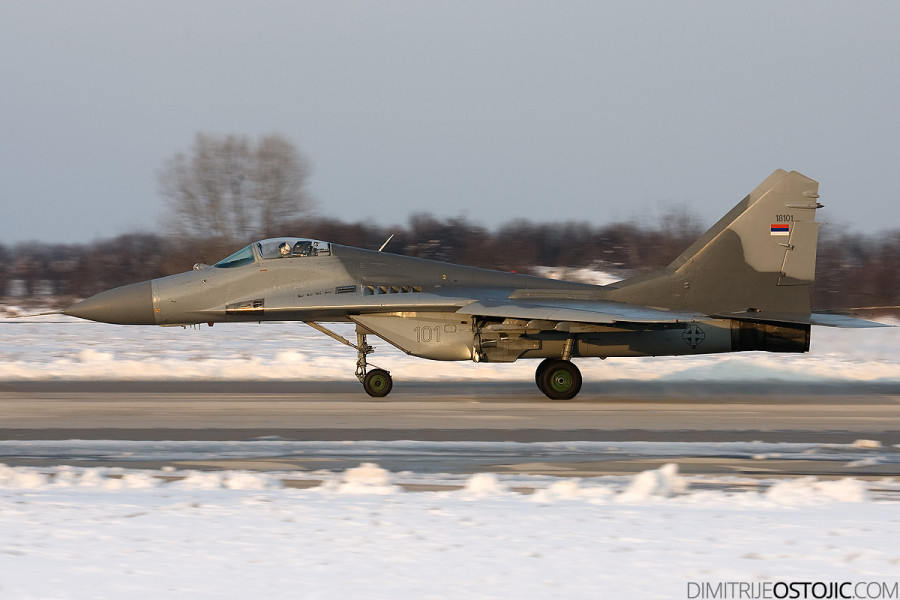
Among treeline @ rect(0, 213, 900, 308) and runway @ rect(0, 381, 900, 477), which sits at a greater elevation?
treeline @ rect(0, 213, 900, 308)

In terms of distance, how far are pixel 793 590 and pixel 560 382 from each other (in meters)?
9.66

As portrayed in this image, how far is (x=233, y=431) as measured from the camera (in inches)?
422

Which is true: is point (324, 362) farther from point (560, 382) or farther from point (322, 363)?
point (560, 382)

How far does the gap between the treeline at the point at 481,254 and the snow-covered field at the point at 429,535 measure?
27.9 meters

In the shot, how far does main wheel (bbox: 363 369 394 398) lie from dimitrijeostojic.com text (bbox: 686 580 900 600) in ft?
32.1

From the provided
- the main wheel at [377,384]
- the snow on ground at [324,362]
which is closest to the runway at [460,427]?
the main wheel at [377,384]

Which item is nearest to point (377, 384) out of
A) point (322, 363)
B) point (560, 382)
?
point (560, 382)

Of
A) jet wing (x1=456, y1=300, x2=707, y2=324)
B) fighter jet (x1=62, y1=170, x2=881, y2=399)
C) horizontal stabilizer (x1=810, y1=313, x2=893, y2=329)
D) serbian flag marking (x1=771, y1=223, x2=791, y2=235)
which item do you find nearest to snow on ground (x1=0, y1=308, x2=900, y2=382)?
fighter jet (x1=62, y1=170, x2=881, y2=399)

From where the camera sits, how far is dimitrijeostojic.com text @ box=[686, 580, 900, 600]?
474 cm

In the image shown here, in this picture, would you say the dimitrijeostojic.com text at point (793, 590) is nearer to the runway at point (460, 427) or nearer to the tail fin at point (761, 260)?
the runway at point (460, 427)

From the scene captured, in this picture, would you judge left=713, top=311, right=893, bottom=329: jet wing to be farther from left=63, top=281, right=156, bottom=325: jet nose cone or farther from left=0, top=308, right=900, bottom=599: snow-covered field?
left=63, top=281, right=156, bottom=325: jet nose cone

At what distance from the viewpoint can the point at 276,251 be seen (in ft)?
48.3

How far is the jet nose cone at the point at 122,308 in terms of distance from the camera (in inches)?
568

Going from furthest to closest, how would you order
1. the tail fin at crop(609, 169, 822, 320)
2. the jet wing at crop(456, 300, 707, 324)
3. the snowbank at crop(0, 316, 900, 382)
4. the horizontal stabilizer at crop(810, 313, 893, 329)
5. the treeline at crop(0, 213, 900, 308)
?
1. the treeline at crop(0, 213, 900, 308)
2. the snowbank at crop(0, 316, 900, 382)
3. the tail fin at crop(609, 169, 822, 320)
4. the horizontal stabilizer at crop(810, 313, 893, 329)
5. the jet wing at crop(456, 300, 707, 324)
